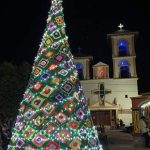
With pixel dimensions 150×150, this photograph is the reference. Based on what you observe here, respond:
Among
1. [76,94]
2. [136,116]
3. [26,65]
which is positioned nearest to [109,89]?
[136,116]

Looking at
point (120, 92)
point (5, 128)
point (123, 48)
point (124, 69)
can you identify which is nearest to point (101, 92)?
point (120, 92)

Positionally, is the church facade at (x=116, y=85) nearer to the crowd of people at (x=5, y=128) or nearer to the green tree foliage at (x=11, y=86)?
the crowd of people at (x=5, y=128)

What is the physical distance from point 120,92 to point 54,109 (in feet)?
95.3

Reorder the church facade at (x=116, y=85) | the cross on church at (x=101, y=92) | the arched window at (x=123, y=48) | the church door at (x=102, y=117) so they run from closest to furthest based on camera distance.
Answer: the church door at (x=102, y=117) → the church facade at (x=116, y=85) → the arched window at (x=123, y=48) → the cross on church at (x=101, y=92)

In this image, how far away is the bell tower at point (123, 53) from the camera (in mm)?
36969

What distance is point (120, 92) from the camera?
37562 millimetres

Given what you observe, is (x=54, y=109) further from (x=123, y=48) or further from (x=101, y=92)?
(x=123, y=48)

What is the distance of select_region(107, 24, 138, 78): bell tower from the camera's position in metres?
37.0

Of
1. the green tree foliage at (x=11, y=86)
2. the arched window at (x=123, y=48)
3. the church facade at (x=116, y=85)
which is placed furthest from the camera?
the arched window at (x=123, y=48)

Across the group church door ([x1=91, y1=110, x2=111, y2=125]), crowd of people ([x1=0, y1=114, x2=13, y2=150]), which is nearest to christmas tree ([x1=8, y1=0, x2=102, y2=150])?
crowd of people ([x1=0, y1=114, x2=13, y2=150])

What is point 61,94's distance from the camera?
30.1ft

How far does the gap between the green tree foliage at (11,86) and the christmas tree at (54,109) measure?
7366 mm

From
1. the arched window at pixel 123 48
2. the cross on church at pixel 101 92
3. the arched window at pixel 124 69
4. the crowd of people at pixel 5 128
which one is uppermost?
the arched window at pixel 123 48

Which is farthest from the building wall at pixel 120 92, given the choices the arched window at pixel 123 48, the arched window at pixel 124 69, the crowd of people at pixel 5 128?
the crowd of people at pixel 5 128
